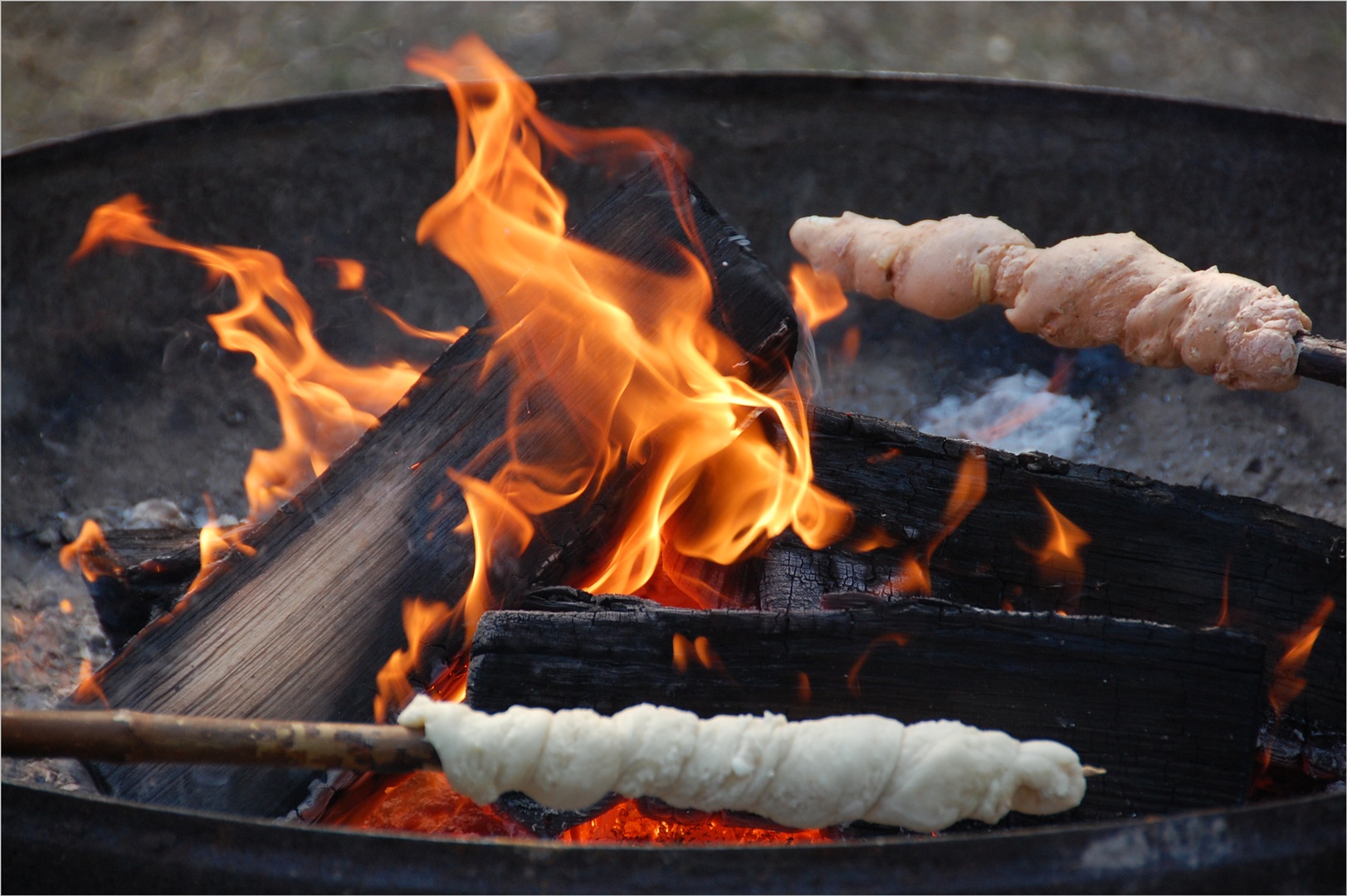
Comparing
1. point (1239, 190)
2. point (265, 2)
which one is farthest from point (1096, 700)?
point (265, 2)

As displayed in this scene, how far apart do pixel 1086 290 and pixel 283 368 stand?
1.70m

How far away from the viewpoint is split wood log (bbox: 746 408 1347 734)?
1.65 m

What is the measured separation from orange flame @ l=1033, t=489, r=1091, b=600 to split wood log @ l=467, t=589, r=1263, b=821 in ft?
0.84

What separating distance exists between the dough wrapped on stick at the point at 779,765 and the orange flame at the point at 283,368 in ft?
4.02

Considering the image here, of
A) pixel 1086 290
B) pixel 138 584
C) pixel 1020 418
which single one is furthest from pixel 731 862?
pixel 1020 418

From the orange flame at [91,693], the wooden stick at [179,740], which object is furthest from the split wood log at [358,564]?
the wooden stick at [179,740]

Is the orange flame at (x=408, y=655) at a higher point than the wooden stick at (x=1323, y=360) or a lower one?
lower

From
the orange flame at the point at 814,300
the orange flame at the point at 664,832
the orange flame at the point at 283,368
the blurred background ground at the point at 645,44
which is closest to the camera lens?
the orange flame at the point at 664,832

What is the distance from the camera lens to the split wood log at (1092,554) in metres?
1.65

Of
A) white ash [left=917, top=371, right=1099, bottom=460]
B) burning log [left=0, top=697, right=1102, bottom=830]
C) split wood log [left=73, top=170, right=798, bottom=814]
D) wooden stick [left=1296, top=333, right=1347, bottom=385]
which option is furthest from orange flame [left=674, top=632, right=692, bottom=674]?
white ash [left=917, top=371, right=1099, bottom=460]

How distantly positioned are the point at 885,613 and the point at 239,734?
0.79 meters

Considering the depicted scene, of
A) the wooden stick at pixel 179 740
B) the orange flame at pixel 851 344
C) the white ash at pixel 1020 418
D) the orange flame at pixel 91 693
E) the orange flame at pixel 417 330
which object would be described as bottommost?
the white ash at pixel 1020 418

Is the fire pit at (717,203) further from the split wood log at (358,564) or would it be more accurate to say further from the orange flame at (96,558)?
the split wood log at (358,564)

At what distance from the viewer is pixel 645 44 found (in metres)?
5.02
